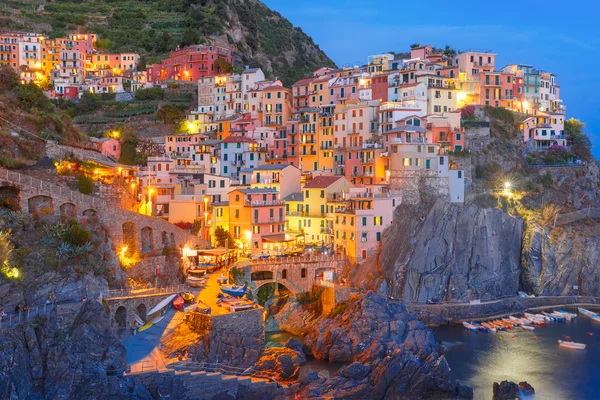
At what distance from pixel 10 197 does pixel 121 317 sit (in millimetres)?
8799

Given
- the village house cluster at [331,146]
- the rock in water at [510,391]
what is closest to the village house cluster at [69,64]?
the village house cluster at [331,146]

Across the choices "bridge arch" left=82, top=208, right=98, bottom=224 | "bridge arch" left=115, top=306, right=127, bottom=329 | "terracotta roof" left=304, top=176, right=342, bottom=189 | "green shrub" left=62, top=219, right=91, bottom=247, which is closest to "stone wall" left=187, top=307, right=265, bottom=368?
"bridge arch" left=115, top=306, right=127, bottom=329

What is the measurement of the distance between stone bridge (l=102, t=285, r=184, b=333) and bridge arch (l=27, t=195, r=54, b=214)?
6013 mm

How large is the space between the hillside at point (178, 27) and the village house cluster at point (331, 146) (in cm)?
1777

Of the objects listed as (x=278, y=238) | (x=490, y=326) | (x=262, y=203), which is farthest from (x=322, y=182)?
(x=490, y=326)

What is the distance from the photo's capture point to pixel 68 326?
30469 mm

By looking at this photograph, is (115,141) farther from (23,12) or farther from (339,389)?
(23,12)

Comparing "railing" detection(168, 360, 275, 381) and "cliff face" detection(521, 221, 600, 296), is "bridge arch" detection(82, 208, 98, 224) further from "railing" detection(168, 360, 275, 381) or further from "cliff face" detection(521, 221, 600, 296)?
"cliff face" detection(521, 221, 600, 296)

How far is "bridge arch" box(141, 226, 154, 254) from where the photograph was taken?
1667 inches

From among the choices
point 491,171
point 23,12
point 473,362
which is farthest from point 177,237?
point 23,12

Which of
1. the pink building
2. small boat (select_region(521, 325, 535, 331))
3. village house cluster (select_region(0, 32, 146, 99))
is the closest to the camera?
small boat (select_region(521, 325, 535, 331))

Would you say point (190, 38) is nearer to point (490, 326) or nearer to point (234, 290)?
point (234, 290)

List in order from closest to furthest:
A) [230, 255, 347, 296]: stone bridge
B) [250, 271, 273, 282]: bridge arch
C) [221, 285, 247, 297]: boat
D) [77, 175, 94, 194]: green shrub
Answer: [221, 285, 247, 297]: boat
[77, 175, 94, 194]: green shrub
[230, 255, 347, 296]: stone bridge
[250, 271, 273, 282]: bridge arch

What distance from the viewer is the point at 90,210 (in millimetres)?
38781
